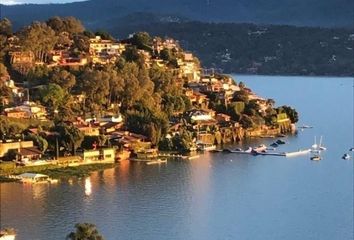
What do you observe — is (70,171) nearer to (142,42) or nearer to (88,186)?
(88,186)

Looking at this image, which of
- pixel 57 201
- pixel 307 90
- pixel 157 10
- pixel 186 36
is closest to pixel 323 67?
pixel 186 36

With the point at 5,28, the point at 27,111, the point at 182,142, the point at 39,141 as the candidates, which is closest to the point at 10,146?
the point at 39,141

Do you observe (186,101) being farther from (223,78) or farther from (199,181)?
(199,181)

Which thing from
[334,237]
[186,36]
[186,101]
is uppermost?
[186,36]

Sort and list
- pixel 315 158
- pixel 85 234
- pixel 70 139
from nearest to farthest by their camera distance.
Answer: pixel 85 234 < pixel 70 139 < pixel 315 158

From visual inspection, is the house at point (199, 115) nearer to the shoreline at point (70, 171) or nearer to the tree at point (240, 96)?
the tree at point (240, 96)

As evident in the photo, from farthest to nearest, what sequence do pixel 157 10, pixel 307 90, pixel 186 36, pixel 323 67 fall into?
1. pixel 157 10
2. pixel 186 36
3. pixel 323 67
4. pixel 307 90
